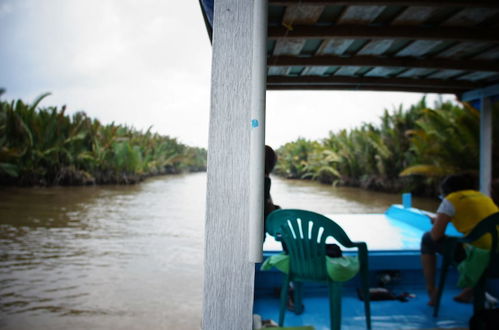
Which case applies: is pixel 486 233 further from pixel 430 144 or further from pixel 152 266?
pixel 430 144

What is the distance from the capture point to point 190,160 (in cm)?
2947

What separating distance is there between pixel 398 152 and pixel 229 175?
43.2ft

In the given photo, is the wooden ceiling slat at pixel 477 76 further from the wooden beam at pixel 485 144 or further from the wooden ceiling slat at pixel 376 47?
the wooden ceiling slat at pixel 376 47

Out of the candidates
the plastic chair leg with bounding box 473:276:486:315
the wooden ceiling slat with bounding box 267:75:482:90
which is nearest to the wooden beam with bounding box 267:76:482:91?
the wooden ceiling slat with bounding box 267:75:482:90

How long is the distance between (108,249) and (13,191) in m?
10.9

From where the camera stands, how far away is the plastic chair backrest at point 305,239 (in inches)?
78.0

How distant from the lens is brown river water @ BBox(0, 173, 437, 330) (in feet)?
14.0

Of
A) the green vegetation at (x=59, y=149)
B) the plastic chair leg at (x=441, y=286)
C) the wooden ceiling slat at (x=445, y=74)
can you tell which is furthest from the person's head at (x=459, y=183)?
the green vegetation at (x=59, y=149)

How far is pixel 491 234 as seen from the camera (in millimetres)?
2039

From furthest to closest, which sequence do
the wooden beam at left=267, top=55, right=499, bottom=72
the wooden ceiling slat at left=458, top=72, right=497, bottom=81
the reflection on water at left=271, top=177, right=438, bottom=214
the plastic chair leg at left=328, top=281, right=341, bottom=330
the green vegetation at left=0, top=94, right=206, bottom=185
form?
the green vegetation at left=0, top=94, right=206, bottom=185, the reflection on water at left=271, top=177, right=438, bottom=214, the wooden ceiling slat at left=458, top=72, right=497, bottom=81, the wooden beam at left=267, top=55, right=499, bottom=72, the plastic chair leg at left=328, top=281, right=341, bottom=330

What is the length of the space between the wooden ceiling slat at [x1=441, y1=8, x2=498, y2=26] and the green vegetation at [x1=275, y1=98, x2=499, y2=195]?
5.20 meters

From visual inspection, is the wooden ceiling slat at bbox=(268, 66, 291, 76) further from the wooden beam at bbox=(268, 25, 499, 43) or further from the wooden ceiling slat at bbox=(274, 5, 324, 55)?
the wooden beam at bbox=(268, 25, 499, 43)

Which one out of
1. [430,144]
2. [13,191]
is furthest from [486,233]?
[13,191]

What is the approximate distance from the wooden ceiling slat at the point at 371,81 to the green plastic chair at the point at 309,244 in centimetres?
200
